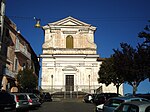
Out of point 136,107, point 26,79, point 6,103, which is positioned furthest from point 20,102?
point 26,79

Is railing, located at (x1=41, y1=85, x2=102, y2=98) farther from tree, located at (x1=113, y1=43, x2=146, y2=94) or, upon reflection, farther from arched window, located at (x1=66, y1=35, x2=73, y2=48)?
tree, located at (x1=113, y1=43, x2=146, y2=94)

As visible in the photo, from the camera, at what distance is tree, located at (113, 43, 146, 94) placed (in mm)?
29023

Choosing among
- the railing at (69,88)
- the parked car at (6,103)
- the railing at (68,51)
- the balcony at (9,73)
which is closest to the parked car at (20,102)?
the parked car at (6,103)

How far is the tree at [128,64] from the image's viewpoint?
29023 mm

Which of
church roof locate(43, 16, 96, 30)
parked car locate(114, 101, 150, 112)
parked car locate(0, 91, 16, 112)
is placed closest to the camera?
parked car locate(114, 101, 150, 112)

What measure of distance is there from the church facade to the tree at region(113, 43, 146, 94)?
18049mm

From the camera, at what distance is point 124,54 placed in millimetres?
32219

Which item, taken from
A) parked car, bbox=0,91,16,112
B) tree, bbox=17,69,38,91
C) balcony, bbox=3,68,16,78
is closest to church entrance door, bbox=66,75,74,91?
tree, bbox=17,69,38,91

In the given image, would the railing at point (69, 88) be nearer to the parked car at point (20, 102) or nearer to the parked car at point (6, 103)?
the parked car at point (20, 102)

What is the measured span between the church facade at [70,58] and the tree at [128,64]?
18.0m

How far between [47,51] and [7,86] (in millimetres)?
18454

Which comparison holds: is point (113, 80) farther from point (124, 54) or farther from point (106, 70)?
point (124, 54)

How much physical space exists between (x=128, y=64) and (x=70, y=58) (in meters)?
23.6

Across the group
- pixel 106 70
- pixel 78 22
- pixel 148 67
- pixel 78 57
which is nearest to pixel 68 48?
pixel 78 57
